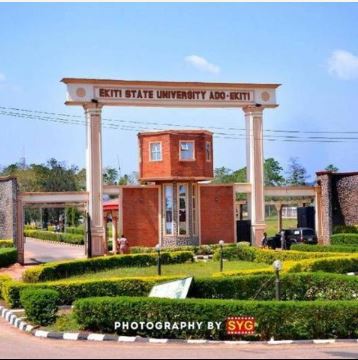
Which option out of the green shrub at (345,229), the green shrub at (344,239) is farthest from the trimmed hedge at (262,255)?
the green shrub at (345,229)

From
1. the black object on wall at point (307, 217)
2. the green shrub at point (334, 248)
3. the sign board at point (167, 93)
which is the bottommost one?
the green shrub at point (334, 248)

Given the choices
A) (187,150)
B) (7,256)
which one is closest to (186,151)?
(187,150)

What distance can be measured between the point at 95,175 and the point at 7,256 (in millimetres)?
6702

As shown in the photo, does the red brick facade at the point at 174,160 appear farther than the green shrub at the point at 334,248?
Yes

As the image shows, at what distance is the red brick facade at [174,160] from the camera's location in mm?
32688

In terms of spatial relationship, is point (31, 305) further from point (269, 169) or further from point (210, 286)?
point (269, 169)

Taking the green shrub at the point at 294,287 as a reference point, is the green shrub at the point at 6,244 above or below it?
above

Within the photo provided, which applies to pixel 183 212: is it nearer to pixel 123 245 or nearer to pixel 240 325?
pixel 123 245

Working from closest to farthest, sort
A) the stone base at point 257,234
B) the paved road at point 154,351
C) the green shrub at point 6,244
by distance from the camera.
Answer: the paved road at point 154,351 < the green shrub at point 6,244 < the stone base at point 257,234

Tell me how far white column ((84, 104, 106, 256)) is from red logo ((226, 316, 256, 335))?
1893cm

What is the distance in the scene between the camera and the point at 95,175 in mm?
31609

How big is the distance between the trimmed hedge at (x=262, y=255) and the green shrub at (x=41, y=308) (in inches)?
478

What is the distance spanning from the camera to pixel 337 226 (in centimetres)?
3444

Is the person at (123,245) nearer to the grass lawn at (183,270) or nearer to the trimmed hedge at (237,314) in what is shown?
the grass lawn at (183,270)
